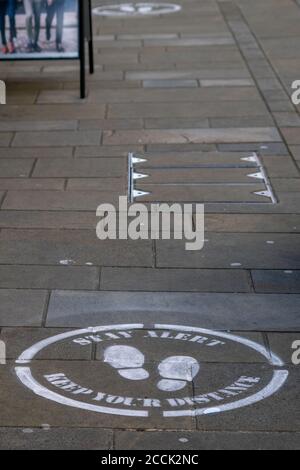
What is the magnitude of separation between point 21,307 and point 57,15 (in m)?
6.36

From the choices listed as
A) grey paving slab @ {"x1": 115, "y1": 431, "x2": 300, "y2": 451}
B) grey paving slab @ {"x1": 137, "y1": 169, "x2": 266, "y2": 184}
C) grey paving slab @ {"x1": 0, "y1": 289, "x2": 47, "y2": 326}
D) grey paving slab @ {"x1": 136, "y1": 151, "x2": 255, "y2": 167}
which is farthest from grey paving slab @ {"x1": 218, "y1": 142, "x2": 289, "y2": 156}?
grey paving slab @ {"x1": 115, "y1": 431, "x2": 300, "y2": 451}

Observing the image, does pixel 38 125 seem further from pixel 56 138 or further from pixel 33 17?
pixel 33 17

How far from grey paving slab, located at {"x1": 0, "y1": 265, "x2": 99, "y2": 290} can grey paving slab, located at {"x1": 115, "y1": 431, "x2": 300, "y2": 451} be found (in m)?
1.85

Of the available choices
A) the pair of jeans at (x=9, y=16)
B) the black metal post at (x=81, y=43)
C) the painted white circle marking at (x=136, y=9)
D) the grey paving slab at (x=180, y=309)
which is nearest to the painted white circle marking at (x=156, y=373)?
the grey paving slab at (x=180, y=309)

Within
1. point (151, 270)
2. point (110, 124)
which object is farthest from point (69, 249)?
point (110, 124)

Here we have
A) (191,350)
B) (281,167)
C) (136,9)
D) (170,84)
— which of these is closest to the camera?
(191,350)

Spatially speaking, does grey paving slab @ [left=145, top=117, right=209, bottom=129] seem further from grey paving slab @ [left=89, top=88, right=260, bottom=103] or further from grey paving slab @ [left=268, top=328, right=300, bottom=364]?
grey paving slab @ [left=268, top=328, right=300, bottom=364]

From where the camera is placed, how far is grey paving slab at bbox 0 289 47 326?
5.53 meters

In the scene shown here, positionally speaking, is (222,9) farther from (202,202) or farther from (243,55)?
(202,202)

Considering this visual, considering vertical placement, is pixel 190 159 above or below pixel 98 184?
below

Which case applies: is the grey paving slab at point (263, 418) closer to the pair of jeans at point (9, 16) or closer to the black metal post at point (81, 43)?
the black metal post at point (81, 43)

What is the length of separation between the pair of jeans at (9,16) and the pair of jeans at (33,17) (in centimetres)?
16

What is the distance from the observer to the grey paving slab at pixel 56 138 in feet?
30.9

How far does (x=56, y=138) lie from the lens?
9594mm
